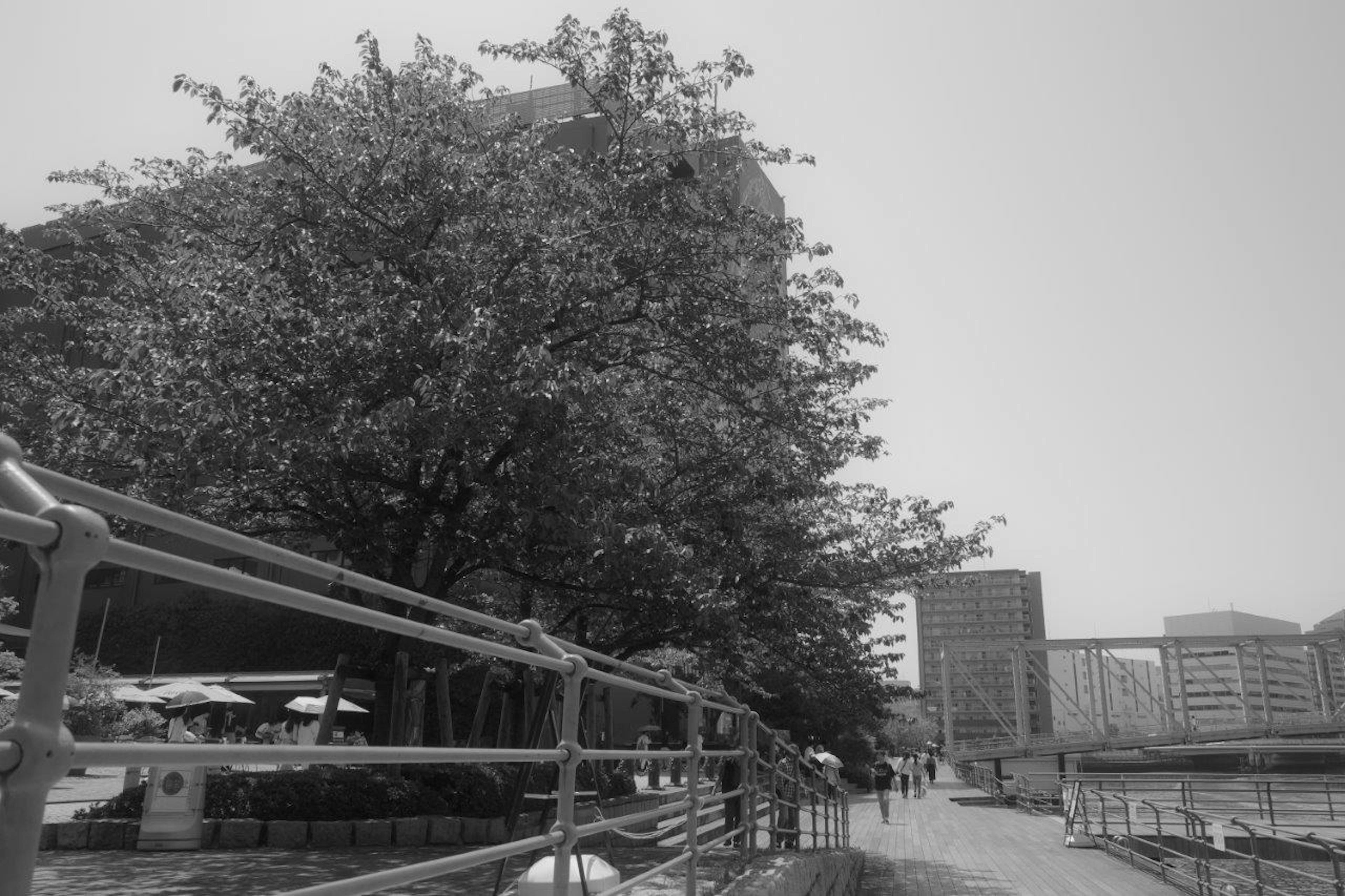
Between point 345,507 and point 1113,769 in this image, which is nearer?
point 345,507

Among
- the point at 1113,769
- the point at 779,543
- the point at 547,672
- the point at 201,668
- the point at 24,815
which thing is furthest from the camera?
the point at 1113,769

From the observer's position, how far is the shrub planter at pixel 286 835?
37.4ft

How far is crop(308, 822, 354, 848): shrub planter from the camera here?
453 inches

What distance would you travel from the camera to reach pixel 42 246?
43031 mm

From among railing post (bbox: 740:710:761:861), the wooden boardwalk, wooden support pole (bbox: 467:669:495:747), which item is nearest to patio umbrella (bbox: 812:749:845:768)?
the wooden boardwalk

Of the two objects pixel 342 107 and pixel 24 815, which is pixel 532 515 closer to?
pixel 342 107

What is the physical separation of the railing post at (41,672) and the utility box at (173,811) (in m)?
9.95

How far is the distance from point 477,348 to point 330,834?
562cm

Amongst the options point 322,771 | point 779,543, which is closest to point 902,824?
point 779,543

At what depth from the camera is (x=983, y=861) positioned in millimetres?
19500

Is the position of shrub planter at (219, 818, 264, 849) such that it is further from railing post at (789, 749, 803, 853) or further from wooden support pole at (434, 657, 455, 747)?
railing post at (789, 749, 803, 853)

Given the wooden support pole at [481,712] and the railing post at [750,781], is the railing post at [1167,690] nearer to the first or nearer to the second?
the wooden support pole at [481,712]

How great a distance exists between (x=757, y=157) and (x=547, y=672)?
1202 centimetres

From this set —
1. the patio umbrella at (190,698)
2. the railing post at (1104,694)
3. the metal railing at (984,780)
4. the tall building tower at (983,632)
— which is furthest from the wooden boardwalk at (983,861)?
the tall building tower at (983,632)
